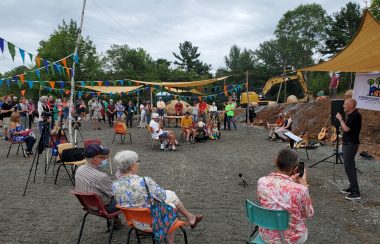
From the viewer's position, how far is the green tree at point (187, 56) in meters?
65.1

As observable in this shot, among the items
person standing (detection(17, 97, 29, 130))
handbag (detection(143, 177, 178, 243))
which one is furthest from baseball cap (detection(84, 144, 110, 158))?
person standing (detection(17, 97, 29, 130))

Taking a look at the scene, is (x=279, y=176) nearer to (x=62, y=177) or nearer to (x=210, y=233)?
(x=210, y=233)

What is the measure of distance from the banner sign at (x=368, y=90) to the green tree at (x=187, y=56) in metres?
58.9

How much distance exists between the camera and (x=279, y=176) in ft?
9.55

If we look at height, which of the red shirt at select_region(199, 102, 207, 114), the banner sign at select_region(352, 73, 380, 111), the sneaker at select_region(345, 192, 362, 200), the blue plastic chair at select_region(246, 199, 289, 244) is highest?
the banner sign at select_region(352, 73, 380, 111)

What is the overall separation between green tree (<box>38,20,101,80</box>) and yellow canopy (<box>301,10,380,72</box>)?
3080 cm

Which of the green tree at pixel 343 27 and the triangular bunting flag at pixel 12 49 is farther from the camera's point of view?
the green tree at pixel 343 27

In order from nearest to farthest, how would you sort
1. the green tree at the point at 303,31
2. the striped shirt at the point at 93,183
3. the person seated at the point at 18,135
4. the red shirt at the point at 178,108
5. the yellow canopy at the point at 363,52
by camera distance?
the striped shirt at the point at 93,183 < the yellow canopy at the point at 363,52 < the person seated at the point at 18,135 < the red shirt at the point at 178,108 < the green tree at the point at 303,31

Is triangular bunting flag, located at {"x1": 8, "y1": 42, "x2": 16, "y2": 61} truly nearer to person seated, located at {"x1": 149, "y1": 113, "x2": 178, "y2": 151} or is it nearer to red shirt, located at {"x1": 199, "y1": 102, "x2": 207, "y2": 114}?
person seated, located at {"x1": 149, "y1": 113, "x2": 178, "y2": 151}

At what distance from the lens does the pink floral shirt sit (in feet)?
9.26

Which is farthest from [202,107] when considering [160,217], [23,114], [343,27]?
[343,27]

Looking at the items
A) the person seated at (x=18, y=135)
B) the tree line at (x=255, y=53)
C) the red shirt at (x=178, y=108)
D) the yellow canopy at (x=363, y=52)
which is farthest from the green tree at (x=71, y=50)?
the yellow canopy at (x=363, y=52)

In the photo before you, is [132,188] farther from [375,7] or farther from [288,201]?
[375,7]

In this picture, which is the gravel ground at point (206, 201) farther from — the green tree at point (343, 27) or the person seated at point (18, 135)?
the green tree at point (343, 27)
